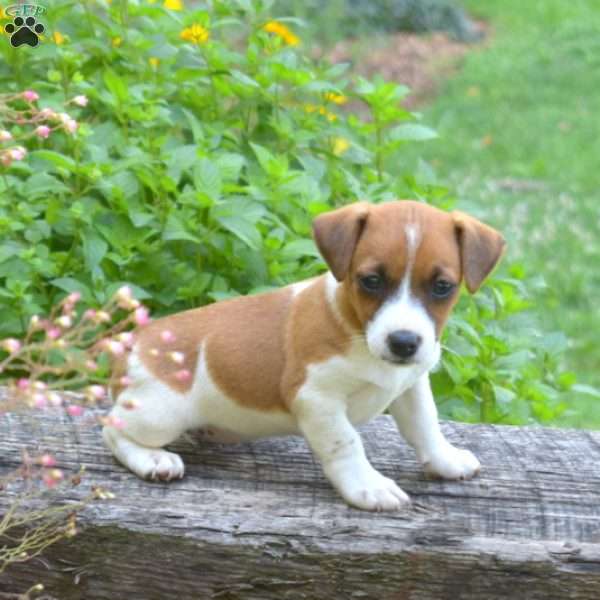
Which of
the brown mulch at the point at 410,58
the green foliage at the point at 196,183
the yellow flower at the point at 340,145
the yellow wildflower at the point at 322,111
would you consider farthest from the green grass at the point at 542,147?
the yellow wildflower at the point at 322,111

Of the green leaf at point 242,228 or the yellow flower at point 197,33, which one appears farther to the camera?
the yellow flower at point 197,33

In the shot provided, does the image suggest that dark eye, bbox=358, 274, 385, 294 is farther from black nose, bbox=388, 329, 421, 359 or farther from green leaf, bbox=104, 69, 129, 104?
green leaf, bbox=104, 69, 129, 104

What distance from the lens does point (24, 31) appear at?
15.7 feet

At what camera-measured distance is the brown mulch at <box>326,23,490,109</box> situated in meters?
11.4

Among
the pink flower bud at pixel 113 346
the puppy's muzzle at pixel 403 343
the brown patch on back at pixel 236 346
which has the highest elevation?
the pink flower bud at pixel 113 346

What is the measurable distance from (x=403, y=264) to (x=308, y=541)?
0.68 m

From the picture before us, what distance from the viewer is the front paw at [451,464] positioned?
11.4 ft

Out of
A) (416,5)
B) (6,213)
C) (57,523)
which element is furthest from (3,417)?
(416,5)

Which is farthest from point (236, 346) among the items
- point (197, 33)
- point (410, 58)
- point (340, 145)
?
point (410, 58)

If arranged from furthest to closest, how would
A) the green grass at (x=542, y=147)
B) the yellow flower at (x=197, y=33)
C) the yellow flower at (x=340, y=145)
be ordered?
the green grass at (x=542, y=147) → the yellow flower at (x=340, y=145) → the yellow flower at (x=197, y=33)

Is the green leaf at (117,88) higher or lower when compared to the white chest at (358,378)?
higher

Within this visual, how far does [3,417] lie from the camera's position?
3.76 m

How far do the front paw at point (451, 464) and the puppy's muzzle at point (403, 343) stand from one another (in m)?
0.52

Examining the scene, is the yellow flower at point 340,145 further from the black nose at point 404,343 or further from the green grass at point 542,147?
the black nose at point 404,343
